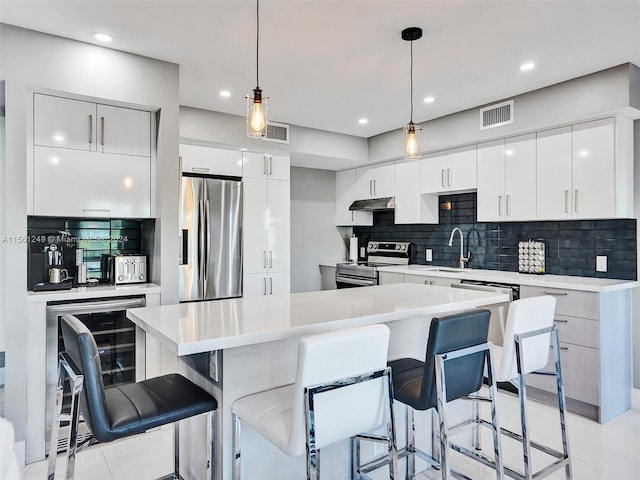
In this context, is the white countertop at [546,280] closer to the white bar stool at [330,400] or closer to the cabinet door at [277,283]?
the cabinet door at [277,283]

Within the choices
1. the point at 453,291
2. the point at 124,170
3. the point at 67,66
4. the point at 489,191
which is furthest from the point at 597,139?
the point at 67,66

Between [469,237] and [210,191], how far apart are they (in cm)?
279

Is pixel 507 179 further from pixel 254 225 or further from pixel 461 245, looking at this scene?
pixel 254 225

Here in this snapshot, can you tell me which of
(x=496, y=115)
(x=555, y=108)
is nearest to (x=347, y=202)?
(x=496, y=115)

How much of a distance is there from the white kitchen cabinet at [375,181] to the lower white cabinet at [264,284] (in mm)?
1603

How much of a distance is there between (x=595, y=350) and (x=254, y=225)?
10.4ft

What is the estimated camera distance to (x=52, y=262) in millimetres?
3033

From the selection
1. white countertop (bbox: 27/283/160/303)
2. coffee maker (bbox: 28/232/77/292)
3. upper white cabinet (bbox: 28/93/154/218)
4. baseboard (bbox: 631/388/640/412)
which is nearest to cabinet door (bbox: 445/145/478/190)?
baseboard (bbox: 631/388/640/412)

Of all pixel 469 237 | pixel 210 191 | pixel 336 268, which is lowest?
pixel 336 268

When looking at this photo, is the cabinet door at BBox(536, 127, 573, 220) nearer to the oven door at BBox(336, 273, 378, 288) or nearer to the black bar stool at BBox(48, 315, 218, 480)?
the oven door at BBox(336, 273, 378, 288)

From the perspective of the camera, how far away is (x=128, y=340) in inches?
117

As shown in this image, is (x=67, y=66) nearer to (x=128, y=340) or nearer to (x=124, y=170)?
(x=124, y=170)

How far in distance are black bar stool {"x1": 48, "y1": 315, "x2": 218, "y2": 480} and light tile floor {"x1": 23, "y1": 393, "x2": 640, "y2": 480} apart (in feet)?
3.09

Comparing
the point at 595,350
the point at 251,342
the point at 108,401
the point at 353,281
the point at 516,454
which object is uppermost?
the point at 251,342
